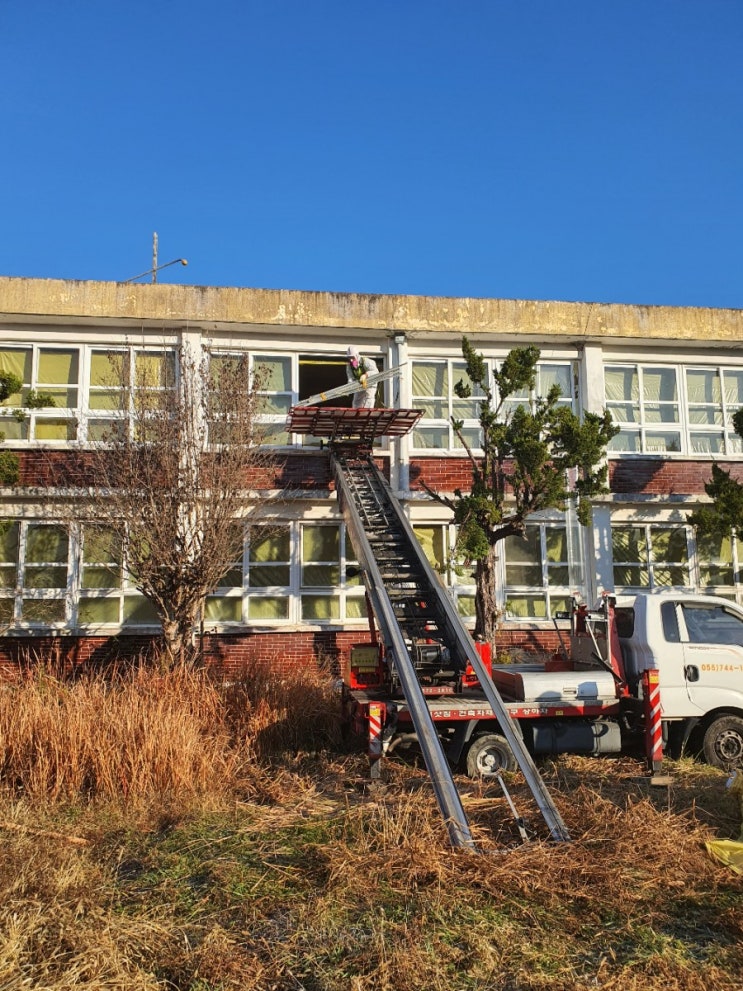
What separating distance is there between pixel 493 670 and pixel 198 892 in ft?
16.6

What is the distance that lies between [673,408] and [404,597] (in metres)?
9.32

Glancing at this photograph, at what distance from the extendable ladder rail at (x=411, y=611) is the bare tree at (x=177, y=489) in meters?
1.76

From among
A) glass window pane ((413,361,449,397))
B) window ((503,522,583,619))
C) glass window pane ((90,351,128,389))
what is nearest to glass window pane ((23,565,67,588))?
glass window pane ((90,351,128,389))

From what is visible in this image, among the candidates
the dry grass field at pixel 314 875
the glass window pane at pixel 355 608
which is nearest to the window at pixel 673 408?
the glass window pane at pixel 355 608

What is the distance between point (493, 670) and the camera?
31.6 ft

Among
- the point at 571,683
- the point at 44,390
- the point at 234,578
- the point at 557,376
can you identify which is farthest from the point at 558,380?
the point at 44,390

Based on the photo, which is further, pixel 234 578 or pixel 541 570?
pixel 541 570

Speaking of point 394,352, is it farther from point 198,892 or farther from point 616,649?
point 198,892

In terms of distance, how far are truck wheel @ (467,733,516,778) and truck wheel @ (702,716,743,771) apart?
2.14 m

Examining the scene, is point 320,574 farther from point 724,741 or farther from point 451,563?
point 724,741

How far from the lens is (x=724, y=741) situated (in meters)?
8.81

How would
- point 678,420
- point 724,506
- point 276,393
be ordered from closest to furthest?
point 724,506 → point 276,393 → point 678,420

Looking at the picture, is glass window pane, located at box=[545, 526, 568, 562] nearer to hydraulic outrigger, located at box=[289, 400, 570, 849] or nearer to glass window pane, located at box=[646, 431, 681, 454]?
glass window pane, located at box=[646, 431, 681, 454]

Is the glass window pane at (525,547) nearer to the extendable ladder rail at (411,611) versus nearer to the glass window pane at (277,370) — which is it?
the extendable ladder rail at (411,611)
